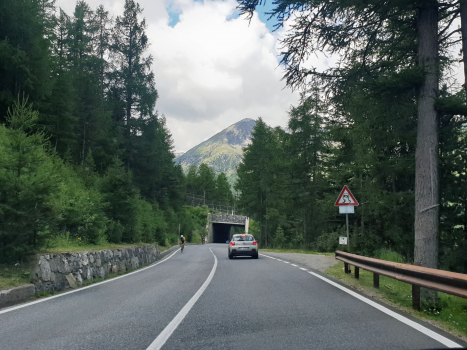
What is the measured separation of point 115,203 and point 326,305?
52.2 feet

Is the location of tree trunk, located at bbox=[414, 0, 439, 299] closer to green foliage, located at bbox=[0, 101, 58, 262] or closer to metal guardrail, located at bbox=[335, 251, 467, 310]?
metal guardrail, located at bbox=[335, 251, 467, 310]

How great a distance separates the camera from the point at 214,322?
5934mm

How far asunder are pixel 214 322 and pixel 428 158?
581 cm

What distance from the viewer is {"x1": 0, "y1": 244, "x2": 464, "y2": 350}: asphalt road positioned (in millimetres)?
4746

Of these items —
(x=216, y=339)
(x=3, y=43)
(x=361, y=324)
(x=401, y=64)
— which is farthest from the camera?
(x=3, y=43)

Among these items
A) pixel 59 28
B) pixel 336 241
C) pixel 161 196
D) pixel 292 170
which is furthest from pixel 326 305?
pixel 59 28

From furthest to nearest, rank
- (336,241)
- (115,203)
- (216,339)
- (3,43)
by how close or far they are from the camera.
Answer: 1. (336,241)
2. (115,203)
3. (3,43)
4. (216,339)

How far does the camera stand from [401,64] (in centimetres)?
948

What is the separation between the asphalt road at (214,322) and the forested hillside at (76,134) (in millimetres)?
3288

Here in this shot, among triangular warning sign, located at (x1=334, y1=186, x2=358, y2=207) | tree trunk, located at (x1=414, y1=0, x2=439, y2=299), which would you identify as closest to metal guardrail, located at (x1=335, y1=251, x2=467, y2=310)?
tree trunk, located at (x1=414, y1=0, x2=439, y2=299)

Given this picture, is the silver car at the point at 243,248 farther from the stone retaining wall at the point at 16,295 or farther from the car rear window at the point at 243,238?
the stone retaining wall at the point at 16,295

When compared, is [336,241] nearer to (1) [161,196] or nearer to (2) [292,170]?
(2) [292,170]

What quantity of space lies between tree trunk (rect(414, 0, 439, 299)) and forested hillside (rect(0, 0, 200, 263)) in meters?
9.71

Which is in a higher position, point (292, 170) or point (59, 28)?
point (59, 28)
